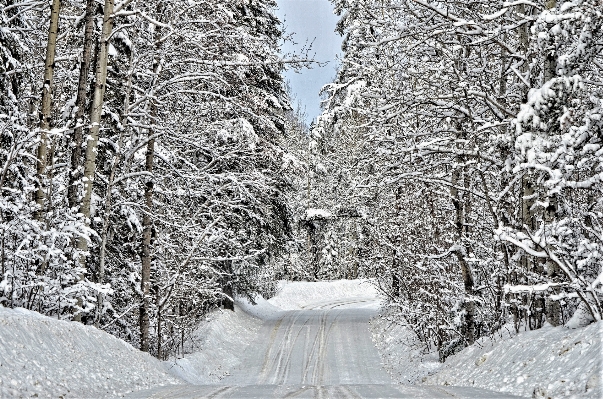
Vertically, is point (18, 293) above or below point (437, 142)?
below

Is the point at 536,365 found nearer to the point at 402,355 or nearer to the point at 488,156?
the point at 488,156

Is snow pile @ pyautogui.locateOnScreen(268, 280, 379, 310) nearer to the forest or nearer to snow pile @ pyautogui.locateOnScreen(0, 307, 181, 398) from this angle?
the forest

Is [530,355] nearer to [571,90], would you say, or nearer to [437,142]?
[571,90]

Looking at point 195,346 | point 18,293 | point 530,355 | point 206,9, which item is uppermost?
point 206,9

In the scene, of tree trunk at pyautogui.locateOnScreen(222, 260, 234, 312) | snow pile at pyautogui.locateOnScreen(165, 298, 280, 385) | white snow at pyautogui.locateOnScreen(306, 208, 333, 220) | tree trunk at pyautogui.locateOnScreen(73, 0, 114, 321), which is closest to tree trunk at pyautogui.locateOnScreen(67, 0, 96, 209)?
tree trunk at pyautogui.locateOnScreen(73, 0, 114, 321)

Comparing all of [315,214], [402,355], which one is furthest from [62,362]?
[315,214]

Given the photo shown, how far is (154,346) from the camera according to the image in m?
16.3

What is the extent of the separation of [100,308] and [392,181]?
651 centimetres

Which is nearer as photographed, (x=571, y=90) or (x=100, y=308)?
(x=571, y=90)

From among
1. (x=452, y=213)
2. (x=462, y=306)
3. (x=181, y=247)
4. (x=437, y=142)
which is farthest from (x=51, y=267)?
(x=452, y=213)

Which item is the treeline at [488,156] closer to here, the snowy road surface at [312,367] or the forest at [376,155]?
the forest at [376,155]

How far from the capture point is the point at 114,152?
1332 centimetres

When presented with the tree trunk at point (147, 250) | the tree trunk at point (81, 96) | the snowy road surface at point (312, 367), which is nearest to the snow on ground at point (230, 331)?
the snowy road surface at point (312, 367)

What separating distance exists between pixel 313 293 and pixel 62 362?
2878cm
